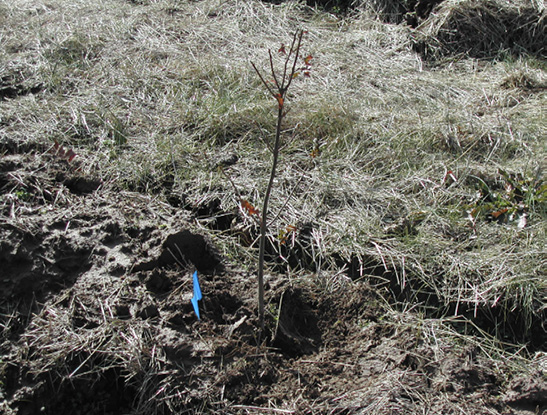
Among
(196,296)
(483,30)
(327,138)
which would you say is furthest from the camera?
(483,30)

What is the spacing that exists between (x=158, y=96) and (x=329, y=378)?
7.35 feet

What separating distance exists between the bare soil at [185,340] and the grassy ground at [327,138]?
0.20 m

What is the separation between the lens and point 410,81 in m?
3.79

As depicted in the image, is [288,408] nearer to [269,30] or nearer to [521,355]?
[521,355]

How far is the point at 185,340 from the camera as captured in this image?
6.37 feet

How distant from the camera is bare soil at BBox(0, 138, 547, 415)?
6.04ft

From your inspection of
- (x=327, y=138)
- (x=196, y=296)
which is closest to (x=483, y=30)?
(x=327, y=138)

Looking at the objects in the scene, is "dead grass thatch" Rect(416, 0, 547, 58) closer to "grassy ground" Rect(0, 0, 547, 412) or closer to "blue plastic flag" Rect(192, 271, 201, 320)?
"grassy ground" Rect(0, 0, 547, 412)

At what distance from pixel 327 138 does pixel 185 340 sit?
1625 mm

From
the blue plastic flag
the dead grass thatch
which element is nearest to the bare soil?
the blue plastic flag

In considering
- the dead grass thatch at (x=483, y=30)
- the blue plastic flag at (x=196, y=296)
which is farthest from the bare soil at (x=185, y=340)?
the dead grass thatch at (x=483, y=30)

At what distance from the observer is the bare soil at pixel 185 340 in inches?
72.4

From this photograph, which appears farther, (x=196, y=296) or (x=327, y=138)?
(x=327, y=138)

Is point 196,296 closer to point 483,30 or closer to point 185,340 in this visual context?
point 185,340
